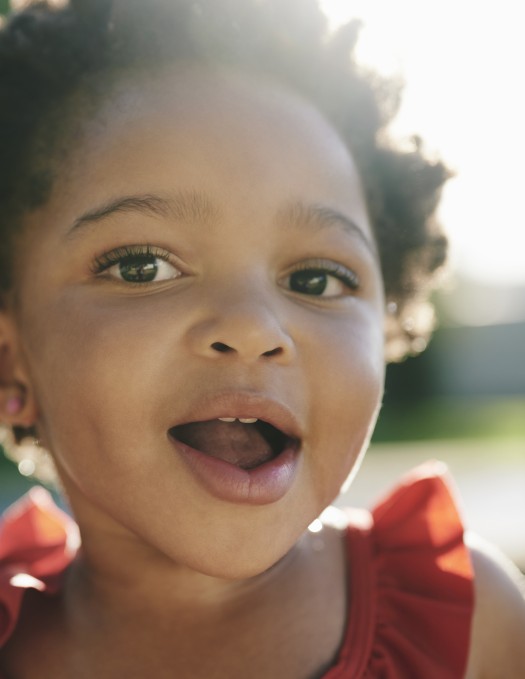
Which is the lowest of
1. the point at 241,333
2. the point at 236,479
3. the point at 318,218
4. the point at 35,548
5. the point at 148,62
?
the point at 35,548

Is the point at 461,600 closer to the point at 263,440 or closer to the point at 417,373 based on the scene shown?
the point at 263,440

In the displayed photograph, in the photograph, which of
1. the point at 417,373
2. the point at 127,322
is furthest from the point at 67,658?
the point at 417,373

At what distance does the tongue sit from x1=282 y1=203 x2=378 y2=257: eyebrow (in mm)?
367

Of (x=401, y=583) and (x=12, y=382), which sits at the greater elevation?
(x=12, y=382)

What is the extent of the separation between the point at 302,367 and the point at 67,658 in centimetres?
71

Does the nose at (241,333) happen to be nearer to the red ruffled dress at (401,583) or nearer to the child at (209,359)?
the child at (209,359)

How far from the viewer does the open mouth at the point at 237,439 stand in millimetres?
1462

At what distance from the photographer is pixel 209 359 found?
1368 millimetres

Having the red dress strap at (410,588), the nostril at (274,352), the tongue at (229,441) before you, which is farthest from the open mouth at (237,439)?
the red dress strap at (410,588)

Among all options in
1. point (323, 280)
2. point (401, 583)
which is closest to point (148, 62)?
point (323, 280)

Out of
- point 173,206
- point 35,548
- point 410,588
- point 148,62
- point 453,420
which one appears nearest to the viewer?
point 173,206

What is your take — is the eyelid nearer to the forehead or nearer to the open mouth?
the forehead

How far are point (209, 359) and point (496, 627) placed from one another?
2.66 ft

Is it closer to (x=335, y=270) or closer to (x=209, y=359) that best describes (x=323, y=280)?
(x=335, y=270)
